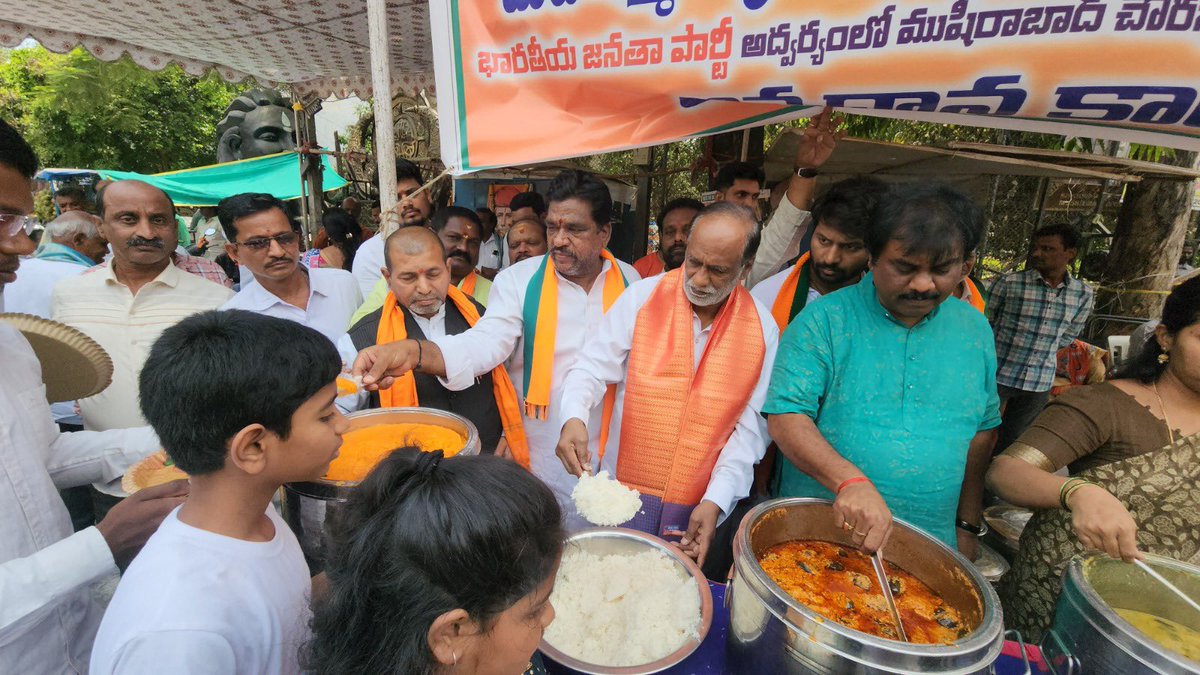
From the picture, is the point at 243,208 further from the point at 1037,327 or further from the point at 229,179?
the point at 229,179

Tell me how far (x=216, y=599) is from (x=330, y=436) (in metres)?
0.39

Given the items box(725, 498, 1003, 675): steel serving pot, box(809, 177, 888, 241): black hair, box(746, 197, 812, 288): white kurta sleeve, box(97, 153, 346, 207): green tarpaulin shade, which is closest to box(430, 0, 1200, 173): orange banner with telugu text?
box(809, 177, 888, 241): black hair

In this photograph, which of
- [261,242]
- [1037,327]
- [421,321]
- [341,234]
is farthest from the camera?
[341,234]

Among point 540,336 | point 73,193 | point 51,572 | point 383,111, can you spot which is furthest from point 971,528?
point 73,193

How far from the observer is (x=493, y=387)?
2750 mm

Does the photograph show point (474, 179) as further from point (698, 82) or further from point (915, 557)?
point (915, 557)

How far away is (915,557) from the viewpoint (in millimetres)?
1615

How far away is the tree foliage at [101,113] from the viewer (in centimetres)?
1834

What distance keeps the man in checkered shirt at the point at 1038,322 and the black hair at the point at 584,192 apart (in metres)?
4.37

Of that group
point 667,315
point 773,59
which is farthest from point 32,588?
point 773,59

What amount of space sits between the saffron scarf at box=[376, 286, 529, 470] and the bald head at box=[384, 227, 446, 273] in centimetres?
19

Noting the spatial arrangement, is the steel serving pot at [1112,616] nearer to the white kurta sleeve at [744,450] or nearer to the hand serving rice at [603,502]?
the white kurta sleeve at [744,450]

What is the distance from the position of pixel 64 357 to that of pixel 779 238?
10.1ft

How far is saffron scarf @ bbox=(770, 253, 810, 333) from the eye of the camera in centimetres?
276
